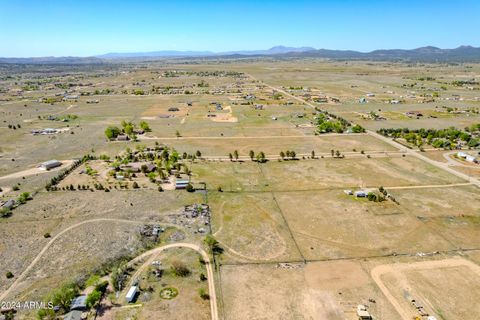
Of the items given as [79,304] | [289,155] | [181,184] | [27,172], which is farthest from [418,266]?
[27,172]

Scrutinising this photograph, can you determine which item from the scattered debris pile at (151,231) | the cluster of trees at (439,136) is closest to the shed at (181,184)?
the scattered debris pile at (151,231)

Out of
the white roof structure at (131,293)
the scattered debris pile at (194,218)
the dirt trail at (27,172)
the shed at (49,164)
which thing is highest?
the shed at (49,164)

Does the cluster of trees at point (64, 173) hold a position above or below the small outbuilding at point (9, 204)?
above

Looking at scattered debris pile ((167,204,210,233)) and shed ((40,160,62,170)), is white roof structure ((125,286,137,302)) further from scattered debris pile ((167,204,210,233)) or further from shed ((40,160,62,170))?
shed ((40,160,62,170))

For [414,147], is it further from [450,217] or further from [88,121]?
[88,121]

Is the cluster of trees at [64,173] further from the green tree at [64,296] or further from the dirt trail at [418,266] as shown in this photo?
the dirt trail at [418,266]

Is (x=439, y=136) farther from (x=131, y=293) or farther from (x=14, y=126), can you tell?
(x=14, y=126)
